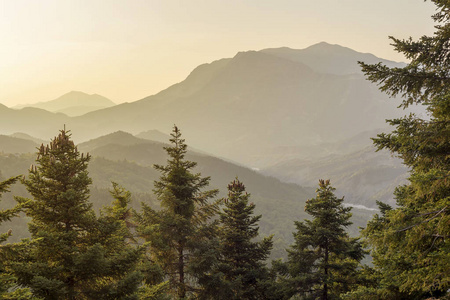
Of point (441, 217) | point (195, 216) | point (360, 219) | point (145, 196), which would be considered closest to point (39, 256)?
point (195, 216)

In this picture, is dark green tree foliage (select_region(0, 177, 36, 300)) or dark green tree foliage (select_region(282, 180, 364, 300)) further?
dark green tree foliage (select_region(282, 180, 364, 300))

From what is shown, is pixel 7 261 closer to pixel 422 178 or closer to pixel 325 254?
pixel 422 178

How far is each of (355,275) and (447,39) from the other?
1174 cm

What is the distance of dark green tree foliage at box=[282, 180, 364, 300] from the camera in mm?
15078

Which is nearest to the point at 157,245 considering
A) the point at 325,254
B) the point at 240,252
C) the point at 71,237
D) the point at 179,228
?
the point at 179,228

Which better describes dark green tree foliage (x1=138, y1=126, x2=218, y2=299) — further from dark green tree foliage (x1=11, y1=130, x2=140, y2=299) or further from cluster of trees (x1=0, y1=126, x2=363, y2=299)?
dark green tree foliage (x1=11, y1=130, x2=140, y2=299)

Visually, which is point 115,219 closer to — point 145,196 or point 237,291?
point 237,291

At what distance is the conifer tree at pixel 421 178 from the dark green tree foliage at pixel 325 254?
643 centimetres

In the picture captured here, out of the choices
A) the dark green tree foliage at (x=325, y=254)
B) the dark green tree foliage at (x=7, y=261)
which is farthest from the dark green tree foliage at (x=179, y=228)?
the dark green tree foliage at (x=7, y=261)

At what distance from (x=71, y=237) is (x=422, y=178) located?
30.9 feet

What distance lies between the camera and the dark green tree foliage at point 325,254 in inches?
594

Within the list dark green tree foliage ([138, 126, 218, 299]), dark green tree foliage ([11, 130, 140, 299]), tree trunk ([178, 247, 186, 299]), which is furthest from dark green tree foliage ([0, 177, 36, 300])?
tree trunk ([178, 247, 186, 299])

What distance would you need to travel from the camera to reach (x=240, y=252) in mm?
17938

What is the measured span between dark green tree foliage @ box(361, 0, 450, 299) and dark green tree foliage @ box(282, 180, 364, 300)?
21.5 ft
